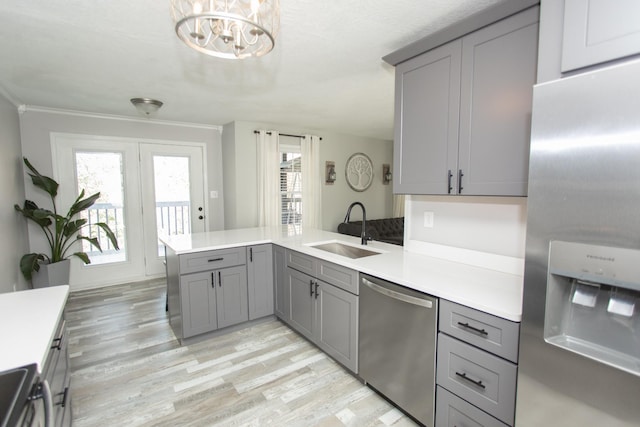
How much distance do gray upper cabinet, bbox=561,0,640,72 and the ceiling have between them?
0.59m

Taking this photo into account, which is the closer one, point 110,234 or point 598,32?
point 598,32

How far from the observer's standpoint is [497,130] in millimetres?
1639

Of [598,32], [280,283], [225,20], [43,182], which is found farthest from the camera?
[43,182]

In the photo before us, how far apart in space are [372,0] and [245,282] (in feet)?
8.24

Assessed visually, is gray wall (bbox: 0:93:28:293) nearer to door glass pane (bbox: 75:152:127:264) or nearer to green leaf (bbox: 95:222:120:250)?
door glass pane (bbox: 75:152:127:264)

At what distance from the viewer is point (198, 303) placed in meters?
A: 2.76

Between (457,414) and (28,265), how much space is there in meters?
4.33

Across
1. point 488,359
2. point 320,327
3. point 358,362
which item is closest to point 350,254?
point 320,327

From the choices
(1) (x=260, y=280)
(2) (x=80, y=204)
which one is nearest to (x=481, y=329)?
(1) (x=260, y=280)

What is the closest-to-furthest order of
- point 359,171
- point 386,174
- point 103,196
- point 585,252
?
point 585,252 → point 103,196 → point 359,171 → point 386,174

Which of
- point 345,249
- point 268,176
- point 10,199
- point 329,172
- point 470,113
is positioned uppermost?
point 470,113

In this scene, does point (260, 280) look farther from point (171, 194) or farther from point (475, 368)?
point (171, 194)

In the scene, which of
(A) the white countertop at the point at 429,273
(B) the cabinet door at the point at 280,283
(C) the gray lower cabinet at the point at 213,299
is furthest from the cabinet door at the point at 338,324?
(C) the gray lower cabinet at the point at 213,299

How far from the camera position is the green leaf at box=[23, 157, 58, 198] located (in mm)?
3517
